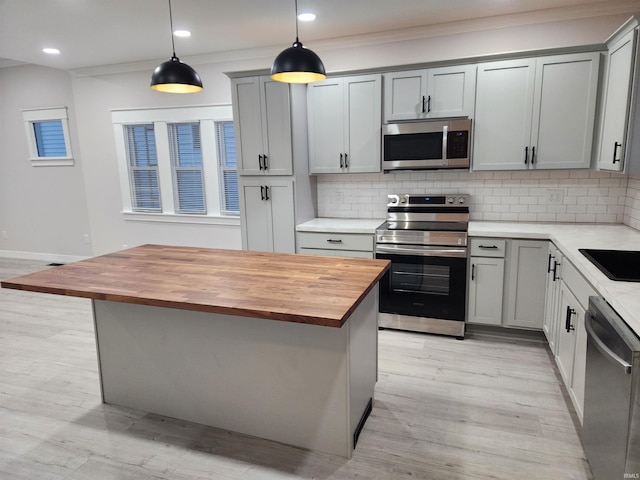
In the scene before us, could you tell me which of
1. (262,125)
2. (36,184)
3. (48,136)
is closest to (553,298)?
(262,125)

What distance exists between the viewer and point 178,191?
18.1 feet

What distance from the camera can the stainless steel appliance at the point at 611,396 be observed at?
1.44 meters

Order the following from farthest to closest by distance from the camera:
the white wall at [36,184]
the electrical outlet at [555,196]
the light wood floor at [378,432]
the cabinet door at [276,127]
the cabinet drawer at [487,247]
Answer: the white wall at [36,184] < the cabinet door at [276,127] < the electrical outlet at [555,196] < the cabinet drawer at [487,247] < the light wood floor at [378,432]

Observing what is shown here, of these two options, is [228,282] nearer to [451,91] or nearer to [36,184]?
[451,91]

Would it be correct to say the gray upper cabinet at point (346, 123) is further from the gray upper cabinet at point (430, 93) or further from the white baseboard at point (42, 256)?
the white baseboard at point (42, 256)

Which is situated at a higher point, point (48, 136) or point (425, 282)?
point (48, 136)

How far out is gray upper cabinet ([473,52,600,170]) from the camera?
323cm

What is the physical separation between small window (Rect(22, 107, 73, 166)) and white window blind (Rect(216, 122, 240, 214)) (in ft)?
8.30

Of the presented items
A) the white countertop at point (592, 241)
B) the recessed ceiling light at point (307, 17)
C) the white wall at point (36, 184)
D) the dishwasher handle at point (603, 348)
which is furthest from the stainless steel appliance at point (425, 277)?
the white wall at point (36, 184)

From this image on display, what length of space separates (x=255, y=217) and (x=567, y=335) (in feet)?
9.14

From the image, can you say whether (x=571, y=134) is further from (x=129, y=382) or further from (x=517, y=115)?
(x=129, y=382)

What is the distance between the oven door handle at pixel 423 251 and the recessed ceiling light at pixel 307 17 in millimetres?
2050

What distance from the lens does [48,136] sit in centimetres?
619

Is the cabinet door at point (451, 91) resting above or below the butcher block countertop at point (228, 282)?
above
